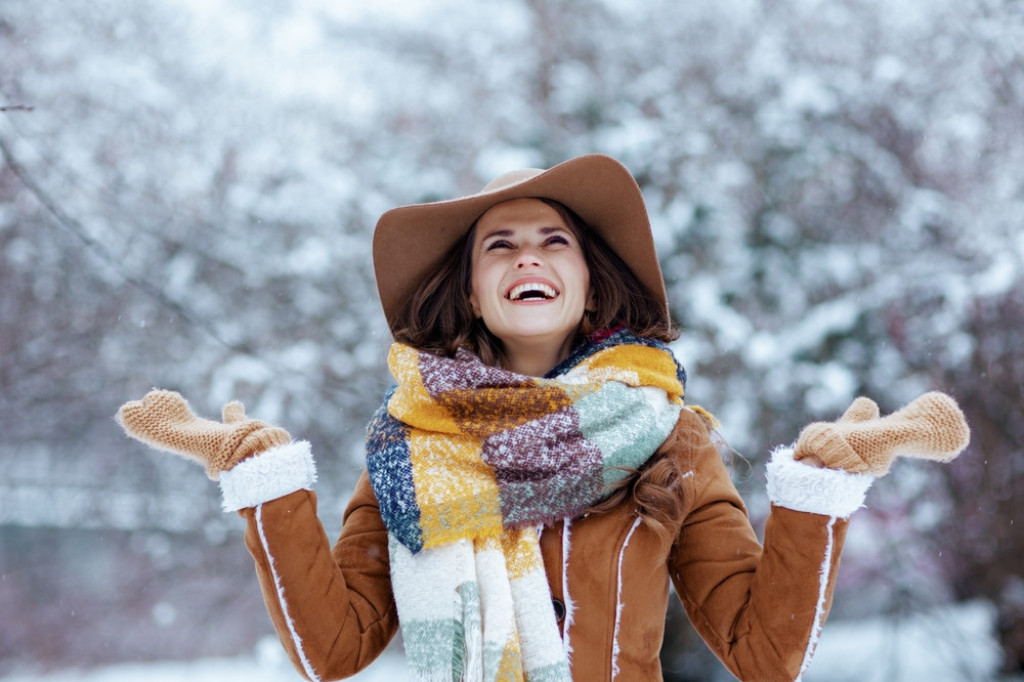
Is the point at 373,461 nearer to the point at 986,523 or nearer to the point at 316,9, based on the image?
the point at 986,523

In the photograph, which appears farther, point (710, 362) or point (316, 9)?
point (316, 9)

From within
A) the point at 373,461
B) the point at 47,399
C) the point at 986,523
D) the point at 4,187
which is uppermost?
the point at 4,187

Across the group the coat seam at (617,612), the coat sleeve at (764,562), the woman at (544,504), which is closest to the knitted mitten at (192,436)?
the woman at (544,504)

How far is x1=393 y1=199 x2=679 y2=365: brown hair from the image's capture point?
1.50 meters

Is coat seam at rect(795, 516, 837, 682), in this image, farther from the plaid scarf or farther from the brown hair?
the brown hair

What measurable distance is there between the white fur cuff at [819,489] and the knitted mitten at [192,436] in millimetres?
746

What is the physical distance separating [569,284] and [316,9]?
2.45m

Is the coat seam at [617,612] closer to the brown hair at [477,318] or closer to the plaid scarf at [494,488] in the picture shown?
the plaid scarf at [494,488]

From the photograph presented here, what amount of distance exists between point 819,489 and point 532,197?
743 mm

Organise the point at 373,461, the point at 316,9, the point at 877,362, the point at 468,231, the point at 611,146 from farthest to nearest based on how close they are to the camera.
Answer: the point at 316,9 → the point at 611,146 → the point at 877,362 → the point at 468,231 → the point at 373,461

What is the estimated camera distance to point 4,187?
2979 millimetres

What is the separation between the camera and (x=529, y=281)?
1.39 metres

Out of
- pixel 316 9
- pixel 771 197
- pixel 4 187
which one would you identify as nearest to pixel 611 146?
pixel 771 197

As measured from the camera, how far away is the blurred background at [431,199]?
2705 mm
